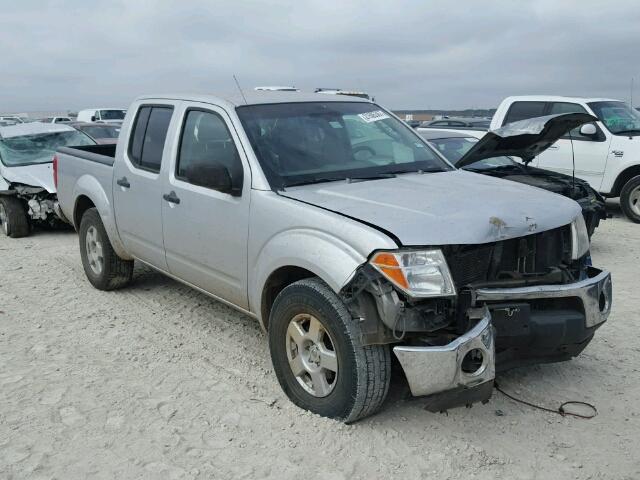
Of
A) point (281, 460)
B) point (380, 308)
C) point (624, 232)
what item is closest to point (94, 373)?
point (281, 460)

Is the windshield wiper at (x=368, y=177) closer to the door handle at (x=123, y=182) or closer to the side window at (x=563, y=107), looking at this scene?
the door handle at (x=123, y=182)

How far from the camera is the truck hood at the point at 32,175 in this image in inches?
362

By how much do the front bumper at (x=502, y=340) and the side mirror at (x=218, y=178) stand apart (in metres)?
1.56

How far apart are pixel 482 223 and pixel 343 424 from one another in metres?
1.32

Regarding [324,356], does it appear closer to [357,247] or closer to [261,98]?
[357,247]

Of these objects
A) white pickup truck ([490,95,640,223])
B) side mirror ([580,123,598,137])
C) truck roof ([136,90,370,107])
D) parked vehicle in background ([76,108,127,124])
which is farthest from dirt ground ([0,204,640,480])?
parked vehicle in background ([76,108,127,124])

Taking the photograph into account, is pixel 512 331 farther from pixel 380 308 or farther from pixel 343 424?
pixel 343 424

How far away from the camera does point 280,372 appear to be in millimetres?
3844

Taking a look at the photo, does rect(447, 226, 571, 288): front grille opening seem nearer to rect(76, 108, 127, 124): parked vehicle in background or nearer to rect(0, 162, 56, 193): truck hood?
rect(0, 162, 56, 193): truck hood

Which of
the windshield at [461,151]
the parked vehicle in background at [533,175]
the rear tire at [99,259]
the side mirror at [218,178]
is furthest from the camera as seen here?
the windshield at [461,151]

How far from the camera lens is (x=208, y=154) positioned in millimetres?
4535

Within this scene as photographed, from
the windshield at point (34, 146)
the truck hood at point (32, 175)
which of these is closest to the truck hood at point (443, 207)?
the truck hood at point (32, 175)

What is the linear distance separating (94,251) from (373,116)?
307 cm

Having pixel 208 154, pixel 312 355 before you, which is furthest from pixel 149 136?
pixel 312 355
